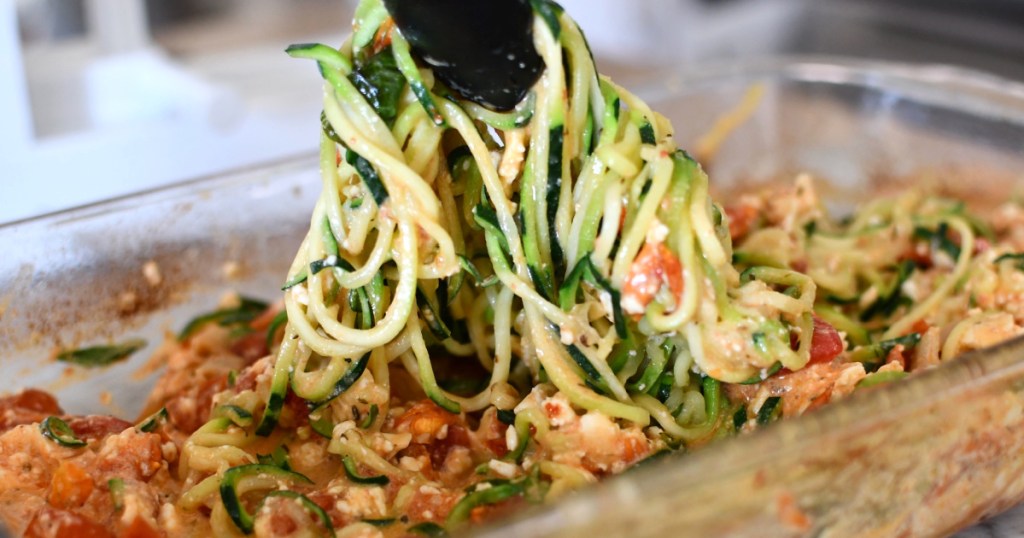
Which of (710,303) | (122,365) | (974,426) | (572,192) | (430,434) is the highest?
(572,192)

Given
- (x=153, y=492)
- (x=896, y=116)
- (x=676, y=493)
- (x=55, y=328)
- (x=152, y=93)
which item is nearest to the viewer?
(x=676, y=493)

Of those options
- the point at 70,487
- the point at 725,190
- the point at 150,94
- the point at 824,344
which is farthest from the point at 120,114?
the point at 824,344

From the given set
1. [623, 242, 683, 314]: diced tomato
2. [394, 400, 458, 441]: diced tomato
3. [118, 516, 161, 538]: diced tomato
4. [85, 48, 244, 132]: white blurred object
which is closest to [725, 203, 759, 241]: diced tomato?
[623, 242, 683, 314]: diced tomato

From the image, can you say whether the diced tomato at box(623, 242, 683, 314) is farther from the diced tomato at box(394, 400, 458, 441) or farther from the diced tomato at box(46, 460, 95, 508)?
the diced tomato at box(46, 460, 95, 508)

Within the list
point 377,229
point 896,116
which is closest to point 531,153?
point 377,229

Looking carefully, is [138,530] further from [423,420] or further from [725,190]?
[725,190]

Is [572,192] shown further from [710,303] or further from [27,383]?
[27,383]
